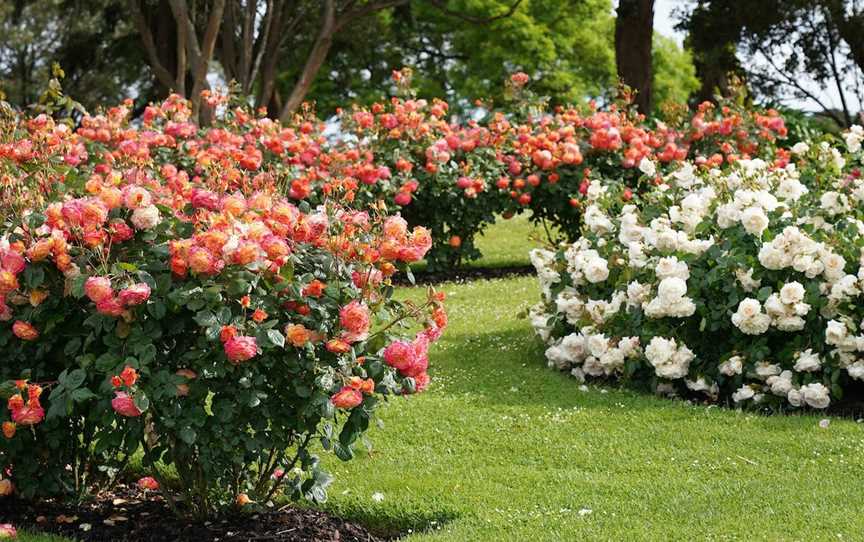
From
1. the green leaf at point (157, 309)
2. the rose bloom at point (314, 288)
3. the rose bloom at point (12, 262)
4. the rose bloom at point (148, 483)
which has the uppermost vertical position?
the rose bloom at point (12, 262)

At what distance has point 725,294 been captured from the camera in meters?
5.84

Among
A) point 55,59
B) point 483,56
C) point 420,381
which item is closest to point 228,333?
point 420,381

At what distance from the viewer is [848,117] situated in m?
25.1

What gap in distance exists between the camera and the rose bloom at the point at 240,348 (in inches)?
139

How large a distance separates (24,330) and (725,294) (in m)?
3.39

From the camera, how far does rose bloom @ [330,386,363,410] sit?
11.9 feet

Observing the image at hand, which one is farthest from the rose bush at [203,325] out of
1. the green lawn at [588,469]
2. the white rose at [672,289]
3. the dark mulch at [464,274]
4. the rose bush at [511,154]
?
the dark mulch at [464,274]

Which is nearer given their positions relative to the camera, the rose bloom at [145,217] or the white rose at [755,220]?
the rose bloom at [145,217]

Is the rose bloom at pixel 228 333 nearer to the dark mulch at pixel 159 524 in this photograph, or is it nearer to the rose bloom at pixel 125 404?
the rose bloom at pixel 125 404

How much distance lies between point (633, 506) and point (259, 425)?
1402 mm

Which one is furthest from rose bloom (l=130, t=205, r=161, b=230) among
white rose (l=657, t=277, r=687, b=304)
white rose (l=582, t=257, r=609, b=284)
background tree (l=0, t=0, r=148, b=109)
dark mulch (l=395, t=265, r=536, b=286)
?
background tree (l=0, t=0, r=148, b=109)

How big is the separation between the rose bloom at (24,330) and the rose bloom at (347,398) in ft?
3.31

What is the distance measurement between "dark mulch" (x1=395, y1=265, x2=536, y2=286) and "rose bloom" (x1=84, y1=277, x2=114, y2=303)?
21.6 ft

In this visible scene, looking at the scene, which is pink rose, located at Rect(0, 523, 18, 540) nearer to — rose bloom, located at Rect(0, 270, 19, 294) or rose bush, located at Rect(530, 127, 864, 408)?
rose bloom, located at Rect(0, 270, 19, 294)
